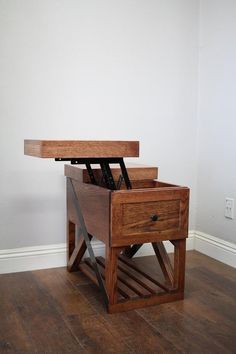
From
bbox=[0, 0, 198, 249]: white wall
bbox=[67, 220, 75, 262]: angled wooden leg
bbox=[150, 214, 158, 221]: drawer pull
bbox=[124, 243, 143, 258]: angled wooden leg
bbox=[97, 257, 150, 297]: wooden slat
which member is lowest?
bbox=[97, 257, 150, 297]: wooden slat

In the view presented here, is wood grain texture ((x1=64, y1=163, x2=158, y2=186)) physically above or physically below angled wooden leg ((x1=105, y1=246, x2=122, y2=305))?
above

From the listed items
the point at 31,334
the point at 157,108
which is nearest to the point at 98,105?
the point at 157,108

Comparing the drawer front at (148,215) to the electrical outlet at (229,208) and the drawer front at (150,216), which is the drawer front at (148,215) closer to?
the drawer front at (150,216)

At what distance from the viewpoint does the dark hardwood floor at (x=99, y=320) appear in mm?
1288

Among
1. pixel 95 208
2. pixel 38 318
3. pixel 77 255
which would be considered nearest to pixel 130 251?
pixel 77 255

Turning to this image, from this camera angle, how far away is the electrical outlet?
2125 millimetres

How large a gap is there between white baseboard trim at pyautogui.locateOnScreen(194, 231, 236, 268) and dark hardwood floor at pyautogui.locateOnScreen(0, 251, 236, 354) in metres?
0.22

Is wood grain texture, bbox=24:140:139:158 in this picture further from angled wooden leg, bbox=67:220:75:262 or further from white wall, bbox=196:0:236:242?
white wall, bbox=196:0:236:242

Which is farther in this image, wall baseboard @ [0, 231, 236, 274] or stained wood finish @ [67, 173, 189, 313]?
wall baseboard @ [0, 231, 236, 274]

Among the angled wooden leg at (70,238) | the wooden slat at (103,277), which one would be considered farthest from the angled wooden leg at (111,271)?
the angled wooden leg at (70,238)

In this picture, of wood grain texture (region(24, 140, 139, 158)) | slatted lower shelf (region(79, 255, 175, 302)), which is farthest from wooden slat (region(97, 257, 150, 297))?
wood grain texture (region(24, 140, 139, 158))

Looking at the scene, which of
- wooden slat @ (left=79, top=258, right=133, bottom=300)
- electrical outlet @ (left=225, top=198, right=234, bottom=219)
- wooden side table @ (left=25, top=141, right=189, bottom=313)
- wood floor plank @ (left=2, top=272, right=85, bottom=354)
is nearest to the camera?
wood floor plank @ (left=2, top=272, right=85, bottom=354)

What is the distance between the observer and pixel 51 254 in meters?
2.08

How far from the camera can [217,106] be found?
2229 millimetres
